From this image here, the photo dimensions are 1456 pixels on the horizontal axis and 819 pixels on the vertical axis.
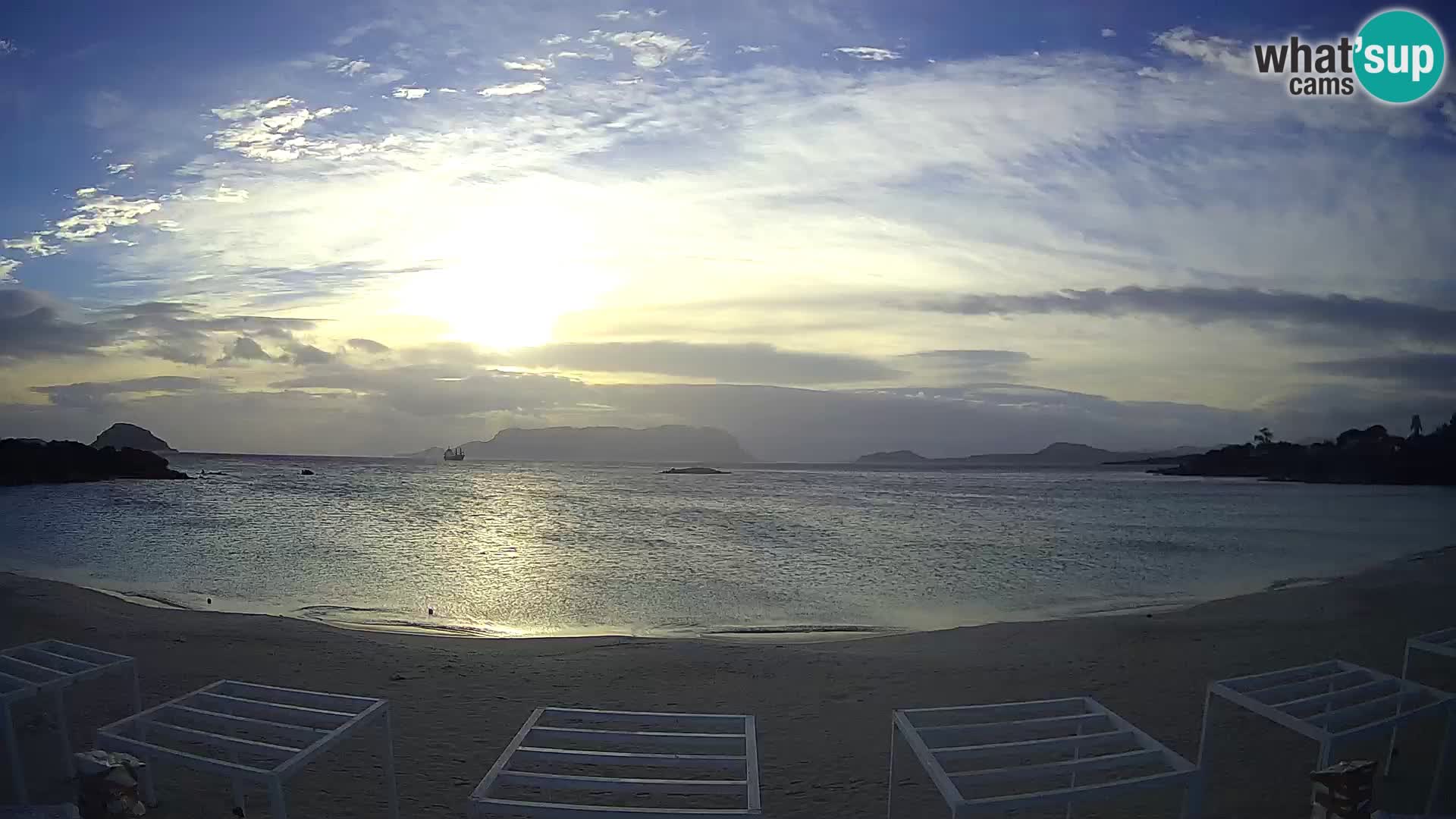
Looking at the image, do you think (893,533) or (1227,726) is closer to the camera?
(1227,726)

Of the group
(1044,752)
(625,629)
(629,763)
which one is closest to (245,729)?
(629,763)

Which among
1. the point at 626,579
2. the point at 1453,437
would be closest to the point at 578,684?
the point at 626,579

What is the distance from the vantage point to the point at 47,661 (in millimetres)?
5426

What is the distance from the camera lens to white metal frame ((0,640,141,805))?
451 cm

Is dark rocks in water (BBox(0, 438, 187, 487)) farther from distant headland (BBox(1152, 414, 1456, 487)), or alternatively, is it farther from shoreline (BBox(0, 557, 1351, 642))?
distant headland (BBox(1152, 414, 1456, 487))

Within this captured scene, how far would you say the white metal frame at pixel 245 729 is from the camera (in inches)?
146

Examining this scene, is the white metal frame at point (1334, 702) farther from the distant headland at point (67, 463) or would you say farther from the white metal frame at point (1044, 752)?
the distant headland at point (67, 463)

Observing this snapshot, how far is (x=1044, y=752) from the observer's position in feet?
12.6

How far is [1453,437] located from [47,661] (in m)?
94.1

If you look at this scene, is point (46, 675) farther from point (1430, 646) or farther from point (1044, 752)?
point (1430, 646)

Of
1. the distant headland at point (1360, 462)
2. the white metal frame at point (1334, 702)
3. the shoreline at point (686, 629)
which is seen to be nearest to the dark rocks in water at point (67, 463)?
the shoreline at point (686, 629)

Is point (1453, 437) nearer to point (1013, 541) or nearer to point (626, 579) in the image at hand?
point (1013, 541)

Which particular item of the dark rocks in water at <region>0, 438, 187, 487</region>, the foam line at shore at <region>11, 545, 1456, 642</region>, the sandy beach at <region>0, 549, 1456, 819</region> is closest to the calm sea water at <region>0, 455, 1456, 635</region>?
the foam line at shore at <region>11, 545, 1456, 642</region>

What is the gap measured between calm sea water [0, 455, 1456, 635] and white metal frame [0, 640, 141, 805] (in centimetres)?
638
